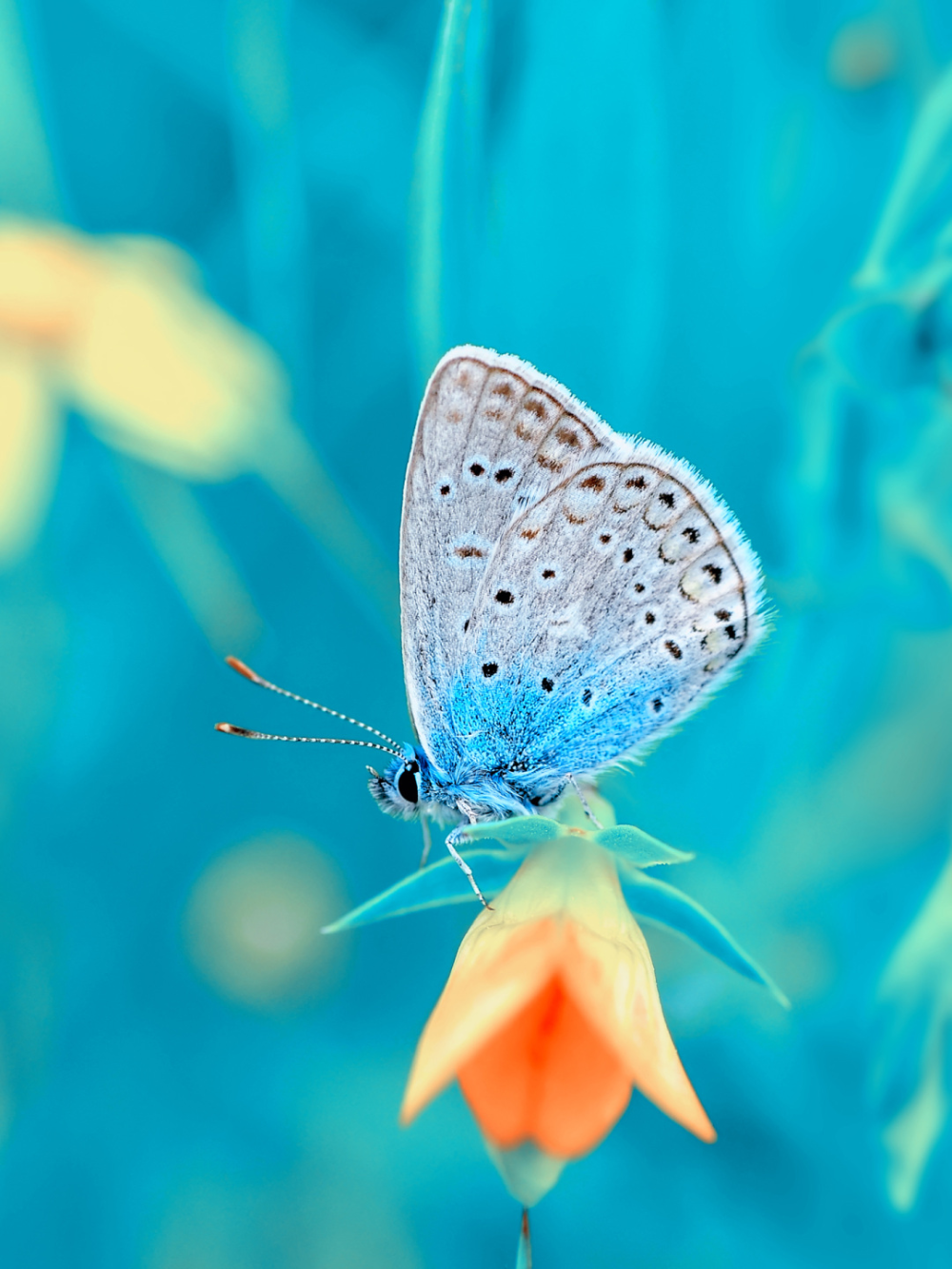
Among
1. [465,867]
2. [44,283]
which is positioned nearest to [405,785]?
[465,867]

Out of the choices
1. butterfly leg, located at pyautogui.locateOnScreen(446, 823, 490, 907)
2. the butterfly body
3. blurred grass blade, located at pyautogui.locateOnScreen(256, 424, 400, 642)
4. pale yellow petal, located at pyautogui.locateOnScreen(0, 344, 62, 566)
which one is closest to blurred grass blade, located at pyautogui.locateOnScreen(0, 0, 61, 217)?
pale yellow petal, located at pyautogui.locateOnScreen(0, 344, 62, 566)

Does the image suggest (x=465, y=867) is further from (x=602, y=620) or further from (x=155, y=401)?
(x=155, y=401)

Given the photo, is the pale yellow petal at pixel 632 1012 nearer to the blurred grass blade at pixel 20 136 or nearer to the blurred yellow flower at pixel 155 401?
the blurred yellow flower at pixel 155 401

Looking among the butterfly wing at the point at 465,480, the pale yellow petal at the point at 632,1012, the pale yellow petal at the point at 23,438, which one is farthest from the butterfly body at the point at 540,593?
the pale yellow petal at the point at 23,438

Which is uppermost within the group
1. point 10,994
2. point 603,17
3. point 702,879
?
point 603,17

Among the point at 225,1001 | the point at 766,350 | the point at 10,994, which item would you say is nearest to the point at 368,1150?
the point at 225,1001

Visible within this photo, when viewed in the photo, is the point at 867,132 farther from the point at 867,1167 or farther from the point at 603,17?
the point at 867,1167
